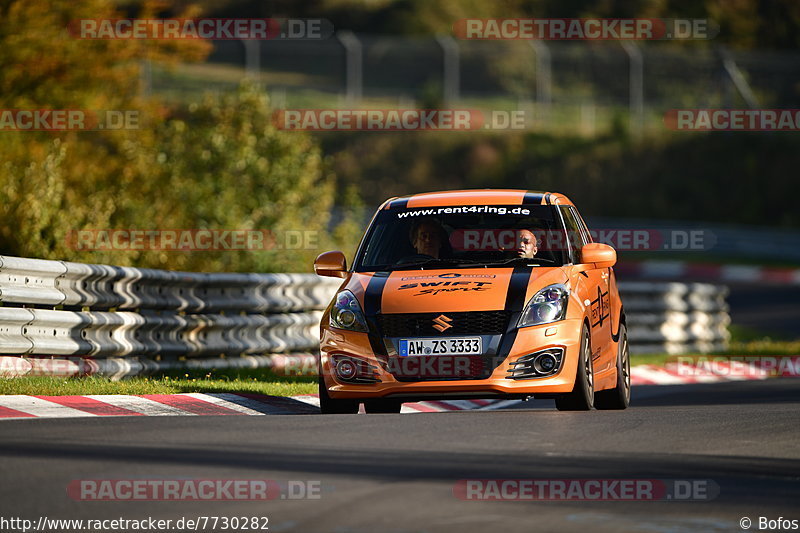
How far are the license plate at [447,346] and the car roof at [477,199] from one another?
1870 mm

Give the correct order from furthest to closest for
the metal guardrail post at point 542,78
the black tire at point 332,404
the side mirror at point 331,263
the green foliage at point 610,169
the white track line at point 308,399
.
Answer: the green foliage at point 610,169, the metal guardrail post at point 542,78, the white track line at point 308,399, the side mirror at point 331,263, the black tire at point 332,404

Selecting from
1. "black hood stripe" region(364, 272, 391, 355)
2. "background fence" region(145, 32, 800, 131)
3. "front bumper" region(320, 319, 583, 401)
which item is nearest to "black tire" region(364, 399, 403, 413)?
"front bumper" region(320, 319, 583, 401)

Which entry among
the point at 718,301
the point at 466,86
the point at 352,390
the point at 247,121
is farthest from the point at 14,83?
the point at 466,86

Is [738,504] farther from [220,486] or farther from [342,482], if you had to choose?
[220,486]

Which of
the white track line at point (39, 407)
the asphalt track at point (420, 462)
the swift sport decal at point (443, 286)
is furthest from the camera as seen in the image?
the swift sport decal at point (443, 286)

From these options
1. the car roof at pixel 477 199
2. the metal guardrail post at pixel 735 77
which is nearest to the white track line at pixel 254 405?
the car roof at pixel 477 199

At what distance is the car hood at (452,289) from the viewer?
11172 millimetres

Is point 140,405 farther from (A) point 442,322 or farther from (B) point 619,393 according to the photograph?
(B) point 619,393

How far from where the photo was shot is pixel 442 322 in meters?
11.1

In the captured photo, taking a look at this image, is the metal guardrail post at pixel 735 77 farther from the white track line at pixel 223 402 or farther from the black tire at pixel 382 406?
the white track line at pixel 223 402

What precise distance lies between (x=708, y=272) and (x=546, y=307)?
31.2 m

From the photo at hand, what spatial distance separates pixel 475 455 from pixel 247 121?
20367 millimetres

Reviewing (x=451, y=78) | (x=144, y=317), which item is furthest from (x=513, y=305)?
(x=451, y=78)

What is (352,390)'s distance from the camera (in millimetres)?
11352
